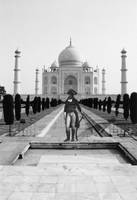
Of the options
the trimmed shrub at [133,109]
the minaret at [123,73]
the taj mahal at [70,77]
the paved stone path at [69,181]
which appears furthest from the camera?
the taj mahal at [70,77]

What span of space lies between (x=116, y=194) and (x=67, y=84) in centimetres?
5465

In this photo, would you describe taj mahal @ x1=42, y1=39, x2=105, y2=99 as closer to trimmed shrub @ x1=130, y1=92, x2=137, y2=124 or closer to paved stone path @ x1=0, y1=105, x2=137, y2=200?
trimmed shrub @ x1=130, y1=92, x2=137, y2=124

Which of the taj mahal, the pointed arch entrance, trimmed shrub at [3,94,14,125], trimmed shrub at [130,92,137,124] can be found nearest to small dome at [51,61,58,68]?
the taj mahal

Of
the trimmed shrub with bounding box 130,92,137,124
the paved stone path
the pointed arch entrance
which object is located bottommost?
the paved stone path

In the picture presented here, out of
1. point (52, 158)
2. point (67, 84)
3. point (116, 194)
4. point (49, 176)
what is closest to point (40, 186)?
point (49, 176)

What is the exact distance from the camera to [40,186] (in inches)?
125

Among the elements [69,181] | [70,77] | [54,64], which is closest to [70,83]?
[70,77]

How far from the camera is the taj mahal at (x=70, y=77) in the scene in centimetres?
5575

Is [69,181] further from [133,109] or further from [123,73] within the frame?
[123,73]

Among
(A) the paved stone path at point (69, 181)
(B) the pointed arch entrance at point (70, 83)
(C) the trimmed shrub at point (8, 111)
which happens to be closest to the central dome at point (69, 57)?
(B) the pointed arch entrance at point (70, 83)

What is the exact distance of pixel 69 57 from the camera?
183ft

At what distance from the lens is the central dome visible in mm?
55781

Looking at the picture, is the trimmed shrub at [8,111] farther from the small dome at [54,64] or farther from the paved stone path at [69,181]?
the small dome at [54,64]

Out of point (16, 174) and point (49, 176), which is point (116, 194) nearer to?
point (49, 176)
